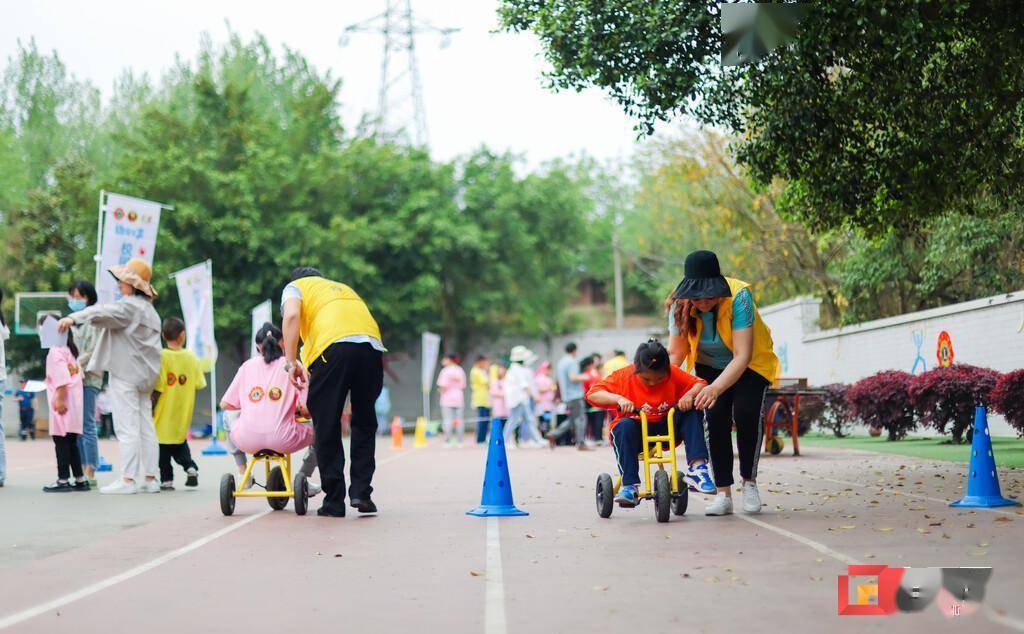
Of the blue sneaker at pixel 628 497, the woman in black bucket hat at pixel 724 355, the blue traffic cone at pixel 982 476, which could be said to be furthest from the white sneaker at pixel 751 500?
the blue traffic cone at pixel 982 476

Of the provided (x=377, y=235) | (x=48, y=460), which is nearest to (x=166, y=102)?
(x=377, y=235)

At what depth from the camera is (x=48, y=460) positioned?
22750mm

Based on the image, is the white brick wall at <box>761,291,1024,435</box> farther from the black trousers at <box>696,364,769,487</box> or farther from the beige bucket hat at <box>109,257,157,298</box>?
the beige bucket hat at <box>109,257,157,298</box>

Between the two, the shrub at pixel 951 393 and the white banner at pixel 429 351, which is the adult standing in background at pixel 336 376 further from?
the white banner at pixel 429 351

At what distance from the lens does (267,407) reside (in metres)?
10.7

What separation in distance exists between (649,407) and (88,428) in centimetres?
710

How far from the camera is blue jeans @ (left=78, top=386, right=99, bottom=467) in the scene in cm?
1389

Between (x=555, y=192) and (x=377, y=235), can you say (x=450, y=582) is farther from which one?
(x=555, y=192)

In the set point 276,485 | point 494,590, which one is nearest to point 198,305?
point 276,485

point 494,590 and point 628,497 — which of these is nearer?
point 494,590

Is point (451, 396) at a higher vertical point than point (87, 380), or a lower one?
higher

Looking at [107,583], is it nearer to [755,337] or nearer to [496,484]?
[496,484]

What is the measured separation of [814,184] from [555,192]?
35.1 meters

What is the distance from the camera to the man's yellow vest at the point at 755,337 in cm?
982
